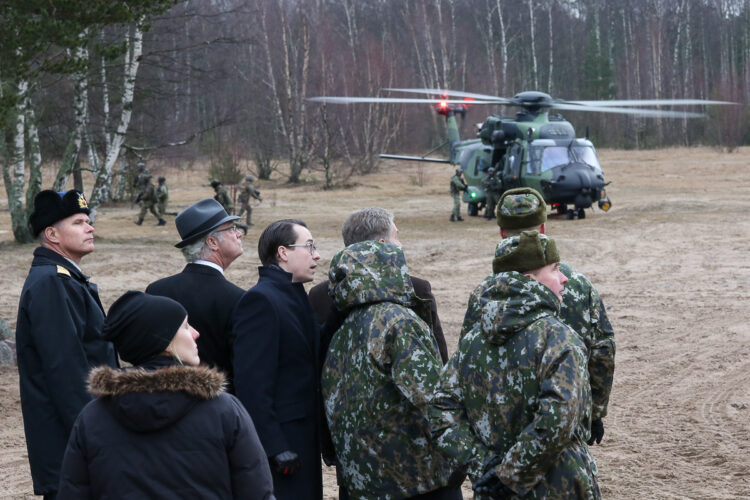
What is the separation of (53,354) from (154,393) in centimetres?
129

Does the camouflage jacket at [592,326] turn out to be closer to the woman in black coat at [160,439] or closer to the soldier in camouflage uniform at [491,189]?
the woman in black coat at [160,439]

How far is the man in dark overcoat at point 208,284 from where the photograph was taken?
404 cm

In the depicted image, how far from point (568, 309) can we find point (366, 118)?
35.3m

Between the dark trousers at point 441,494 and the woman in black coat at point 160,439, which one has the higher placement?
the woman in black coat at point 160,439

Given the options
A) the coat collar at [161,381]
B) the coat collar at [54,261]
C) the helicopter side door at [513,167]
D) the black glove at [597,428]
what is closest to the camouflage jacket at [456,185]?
the helicopter side door at [513,167]

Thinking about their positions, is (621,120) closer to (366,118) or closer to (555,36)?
(555,36)

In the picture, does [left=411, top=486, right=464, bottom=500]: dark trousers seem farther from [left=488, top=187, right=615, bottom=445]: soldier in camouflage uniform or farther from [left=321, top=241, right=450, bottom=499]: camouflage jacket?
[left=488, top=187, right=615, bottom=445]: soldier in camouflage uniform

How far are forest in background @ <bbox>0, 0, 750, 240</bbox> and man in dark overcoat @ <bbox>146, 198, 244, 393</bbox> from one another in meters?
14.1

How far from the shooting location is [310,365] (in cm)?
392

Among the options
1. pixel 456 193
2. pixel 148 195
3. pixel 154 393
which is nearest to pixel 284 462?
pixel 154 393

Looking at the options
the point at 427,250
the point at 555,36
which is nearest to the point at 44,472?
the point at 427,250

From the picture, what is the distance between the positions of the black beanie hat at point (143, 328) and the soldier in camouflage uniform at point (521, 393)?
1090mm

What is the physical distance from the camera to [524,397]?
121 inches

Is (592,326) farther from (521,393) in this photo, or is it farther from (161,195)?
(161,195)
